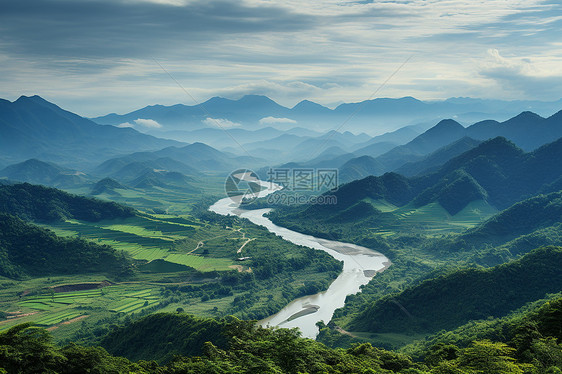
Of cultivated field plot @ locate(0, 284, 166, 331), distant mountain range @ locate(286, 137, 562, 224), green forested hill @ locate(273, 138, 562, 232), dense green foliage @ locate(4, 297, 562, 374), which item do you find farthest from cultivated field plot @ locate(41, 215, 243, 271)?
dense green foliage @ locate(4, 297, 562, 374)

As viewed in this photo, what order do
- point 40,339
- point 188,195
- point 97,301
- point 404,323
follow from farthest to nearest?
1. point 188,195
2. point 97,301
3. point 404,323
4. point 40,339

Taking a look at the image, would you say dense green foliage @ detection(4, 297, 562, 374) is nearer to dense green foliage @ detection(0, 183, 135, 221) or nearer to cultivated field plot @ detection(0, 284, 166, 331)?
cultivated field plot @ detection(0, 284, 166, 331)

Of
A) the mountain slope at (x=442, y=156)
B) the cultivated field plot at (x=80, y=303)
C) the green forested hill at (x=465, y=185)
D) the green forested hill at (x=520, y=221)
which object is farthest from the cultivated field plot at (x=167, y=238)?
the mountain slope at (x=442, y=156)

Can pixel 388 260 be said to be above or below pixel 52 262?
below

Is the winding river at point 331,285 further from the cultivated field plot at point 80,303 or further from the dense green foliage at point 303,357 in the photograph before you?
the dense green foliage at point 303,357

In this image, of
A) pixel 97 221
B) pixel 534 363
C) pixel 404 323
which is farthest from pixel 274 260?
pixel 534 363

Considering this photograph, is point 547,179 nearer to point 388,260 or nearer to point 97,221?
point 388,260
